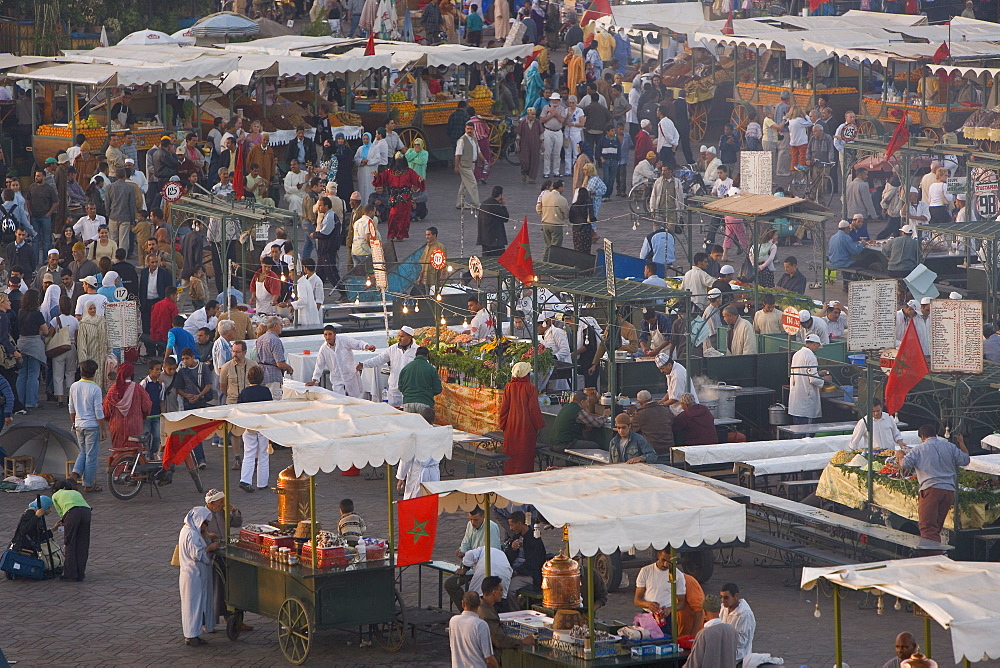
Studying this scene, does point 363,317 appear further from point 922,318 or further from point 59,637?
point 59,637

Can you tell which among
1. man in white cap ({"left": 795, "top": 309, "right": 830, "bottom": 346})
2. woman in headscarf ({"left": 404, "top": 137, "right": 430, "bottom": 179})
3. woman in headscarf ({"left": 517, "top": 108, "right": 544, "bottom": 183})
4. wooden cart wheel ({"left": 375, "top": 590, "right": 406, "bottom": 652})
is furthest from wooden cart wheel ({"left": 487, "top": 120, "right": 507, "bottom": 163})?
wooden cart wheel ({"left": 375, "top": 590, "right": 406, "bottom": 652})

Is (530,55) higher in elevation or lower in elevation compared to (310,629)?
higher

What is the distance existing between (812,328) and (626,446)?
4841 mm

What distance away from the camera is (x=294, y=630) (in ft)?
43.1

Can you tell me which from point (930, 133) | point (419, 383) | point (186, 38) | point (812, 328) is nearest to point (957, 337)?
point (812, 328)

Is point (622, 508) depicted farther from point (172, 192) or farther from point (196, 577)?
point (172, 192)

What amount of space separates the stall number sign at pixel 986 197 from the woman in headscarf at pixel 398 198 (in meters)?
8.95

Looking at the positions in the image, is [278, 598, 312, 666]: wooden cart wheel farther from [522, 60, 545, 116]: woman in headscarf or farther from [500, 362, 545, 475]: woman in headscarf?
[522, 60, 545, 116]: woman in headscarf

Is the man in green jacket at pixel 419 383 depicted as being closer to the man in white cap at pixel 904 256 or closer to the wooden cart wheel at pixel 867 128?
the man in white cap at pixel 904 256

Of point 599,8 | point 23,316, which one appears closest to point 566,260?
point 23,316

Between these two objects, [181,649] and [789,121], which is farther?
[789,121]

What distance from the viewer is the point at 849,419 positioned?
19188 mm

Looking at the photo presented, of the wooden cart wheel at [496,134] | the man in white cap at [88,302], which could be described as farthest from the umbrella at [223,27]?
the man in white cap at [88,302]

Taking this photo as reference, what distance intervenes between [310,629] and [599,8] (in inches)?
1088
